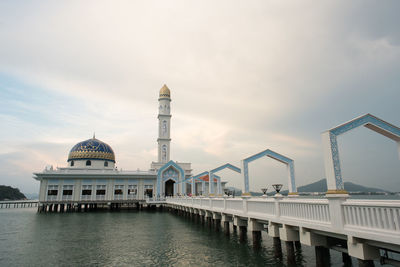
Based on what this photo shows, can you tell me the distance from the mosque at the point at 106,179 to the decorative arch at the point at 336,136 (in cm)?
3215

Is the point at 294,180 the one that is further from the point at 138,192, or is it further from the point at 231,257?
the point at 138,192

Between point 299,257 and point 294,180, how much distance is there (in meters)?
4.93

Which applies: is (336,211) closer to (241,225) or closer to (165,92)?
(241,225)

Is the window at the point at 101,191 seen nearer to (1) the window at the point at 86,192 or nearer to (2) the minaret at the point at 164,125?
(1) the window at the point at 86,192

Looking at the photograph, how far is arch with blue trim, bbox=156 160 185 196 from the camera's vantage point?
44.0 m

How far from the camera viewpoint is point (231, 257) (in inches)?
477

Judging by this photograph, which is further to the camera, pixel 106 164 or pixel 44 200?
pixel 106 164

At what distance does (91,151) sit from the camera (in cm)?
4909

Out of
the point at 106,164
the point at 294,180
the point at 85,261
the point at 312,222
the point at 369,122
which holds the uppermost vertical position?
the point at 106,164

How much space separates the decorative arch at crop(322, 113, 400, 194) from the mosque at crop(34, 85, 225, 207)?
1266 inches

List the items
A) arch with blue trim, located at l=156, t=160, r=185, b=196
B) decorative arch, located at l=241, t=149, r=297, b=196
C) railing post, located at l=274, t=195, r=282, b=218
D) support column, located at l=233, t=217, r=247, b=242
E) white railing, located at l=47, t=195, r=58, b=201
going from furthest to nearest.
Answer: arch with blue trim, located at l=156, t=160, r=185, b=196
white railing, located at l=47, t=195, r=58, b=201
decorative arch, located at l=241, t=149, r=297, b=196
support column, located at l=233, t=217, r=247, b=242
railing post, located at l=274, t=195, r=282, b=218

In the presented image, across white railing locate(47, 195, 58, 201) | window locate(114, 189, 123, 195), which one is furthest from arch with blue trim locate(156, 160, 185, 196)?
white railing locate(47, 195, 58, 201)

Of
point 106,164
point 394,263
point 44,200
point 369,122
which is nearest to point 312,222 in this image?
point 394,263

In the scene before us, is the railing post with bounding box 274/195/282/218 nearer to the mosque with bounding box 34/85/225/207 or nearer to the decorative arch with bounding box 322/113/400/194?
the decorative arch with bounding box 322/113/400/194
